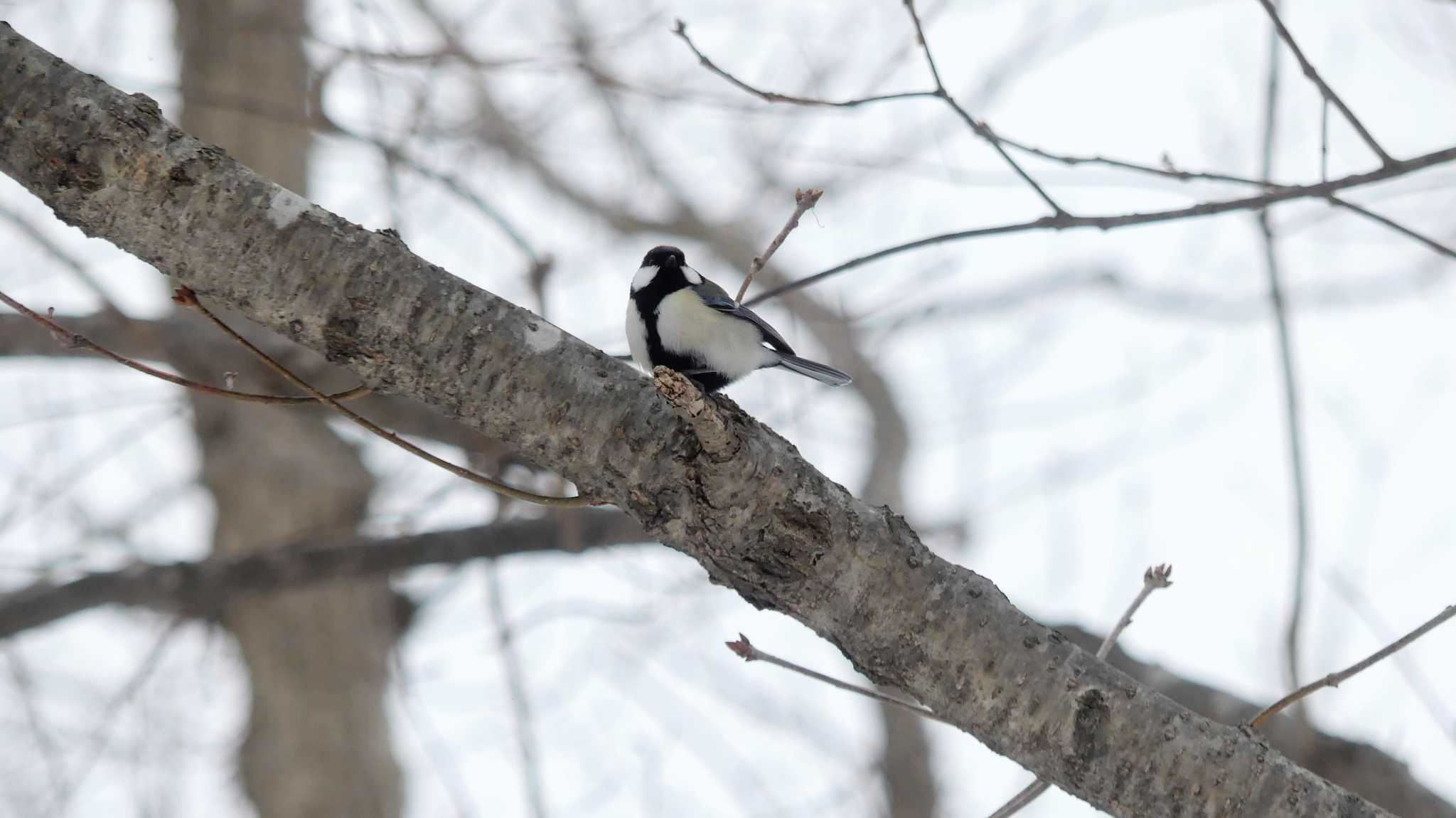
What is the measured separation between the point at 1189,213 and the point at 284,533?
4858 millimetres

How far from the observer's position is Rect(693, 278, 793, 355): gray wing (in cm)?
244

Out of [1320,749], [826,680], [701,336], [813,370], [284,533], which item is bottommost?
[826,680]

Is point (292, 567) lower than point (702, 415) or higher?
higher

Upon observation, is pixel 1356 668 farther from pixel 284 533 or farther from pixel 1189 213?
pixel 284 533

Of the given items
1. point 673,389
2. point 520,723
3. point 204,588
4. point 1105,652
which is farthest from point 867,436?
point 673,389

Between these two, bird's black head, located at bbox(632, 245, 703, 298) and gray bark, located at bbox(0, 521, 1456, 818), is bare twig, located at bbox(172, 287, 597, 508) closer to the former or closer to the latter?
bird's black head, located at bbox(632, 245, 703, 298)

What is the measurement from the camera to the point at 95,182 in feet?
4.90

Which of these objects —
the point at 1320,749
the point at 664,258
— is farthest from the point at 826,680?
the point at 1320,749

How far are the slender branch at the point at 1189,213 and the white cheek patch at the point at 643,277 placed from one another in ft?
2.48

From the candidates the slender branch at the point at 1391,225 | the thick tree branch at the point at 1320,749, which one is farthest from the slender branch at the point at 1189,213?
the thick tree branch at the point at 1320,749

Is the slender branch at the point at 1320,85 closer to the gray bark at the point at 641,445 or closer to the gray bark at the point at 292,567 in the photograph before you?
the gray bark at the point at 641,445

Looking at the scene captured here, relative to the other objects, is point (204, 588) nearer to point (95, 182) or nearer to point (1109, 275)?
point (95, 182)

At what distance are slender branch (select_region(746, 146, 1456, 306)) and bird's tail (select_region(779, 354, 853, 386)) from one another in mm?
617

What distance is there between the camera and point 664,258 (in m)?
2.83
